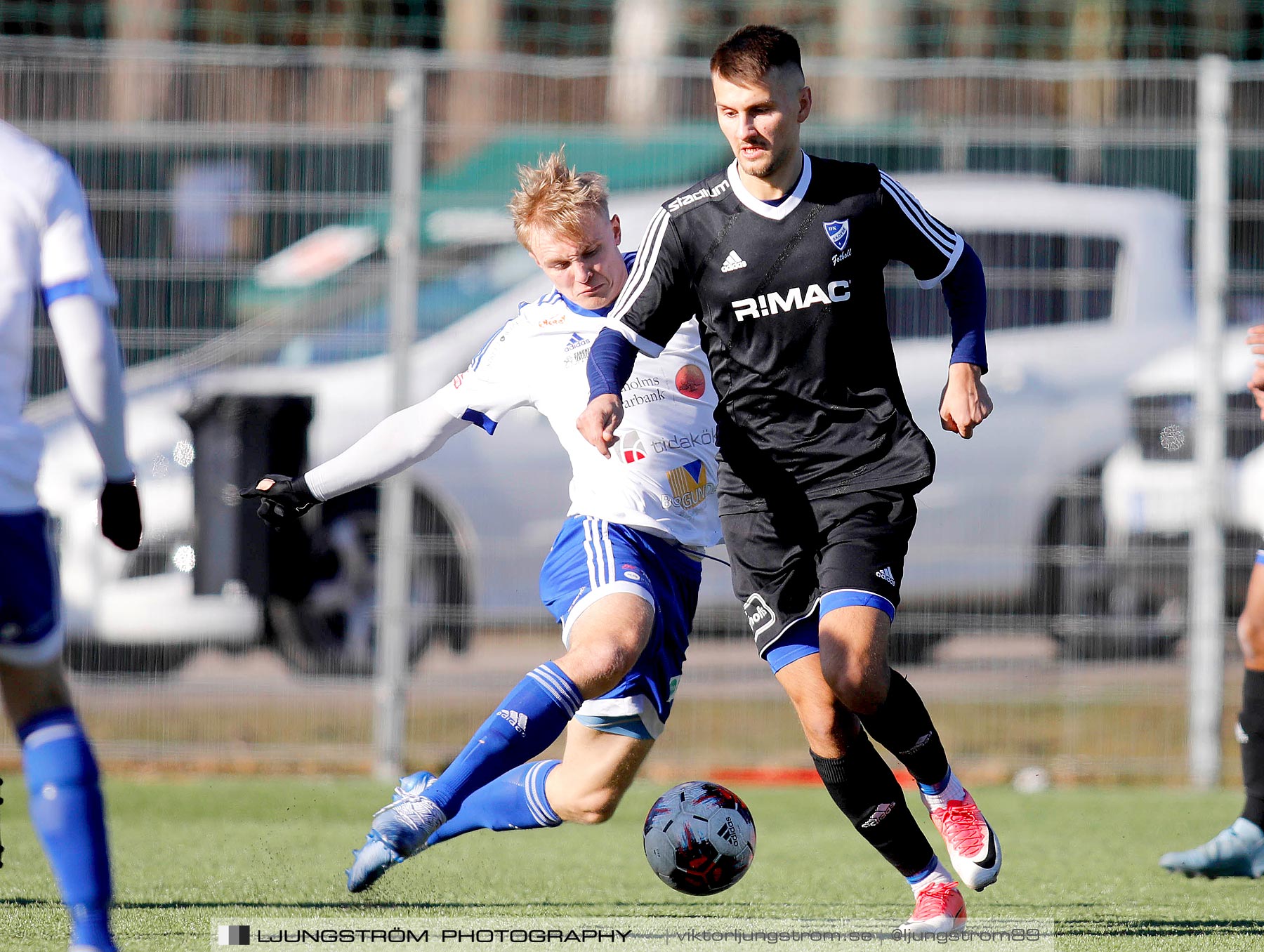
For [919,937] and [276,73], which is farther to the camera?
[276,73]

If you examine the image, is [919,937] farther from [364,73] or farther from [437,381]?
[364,73]

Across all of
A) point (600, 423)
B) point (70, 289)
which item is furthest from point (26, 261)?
point (600, 423)

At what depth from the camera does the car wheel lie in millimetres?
8117

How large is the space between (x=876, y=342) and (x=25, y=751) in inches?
87.0

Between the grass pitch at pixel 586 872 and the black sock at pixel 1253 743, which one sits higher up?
the black sock at pixel 1253 743

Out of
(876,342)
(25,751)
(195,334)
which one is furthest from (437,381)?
(25,751)

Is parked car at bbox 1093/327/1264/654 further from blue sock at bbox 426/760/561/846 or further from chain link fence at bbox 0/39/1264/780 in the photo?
blue sock at bbox 426/760/561/846

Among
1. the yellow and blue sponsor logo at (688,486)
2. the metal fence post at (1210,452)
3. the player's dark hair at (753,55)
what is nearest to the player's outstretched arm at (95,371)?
the player's dark hair at (753,55)

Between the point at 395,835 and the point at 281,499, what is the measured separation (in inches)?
36.9

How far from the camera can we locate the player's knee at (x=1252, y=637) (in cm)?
538

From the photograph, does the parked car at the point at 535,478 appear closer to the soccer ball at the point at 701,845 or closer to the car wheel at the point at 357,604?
the car wheel at the point at 357,604

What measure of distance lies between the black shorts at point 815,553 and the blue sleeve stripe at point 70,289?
1.85 metres

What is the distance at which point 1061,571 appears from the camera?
8000 mm

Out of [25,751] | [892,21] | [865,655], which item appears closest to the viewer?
[25,751]
